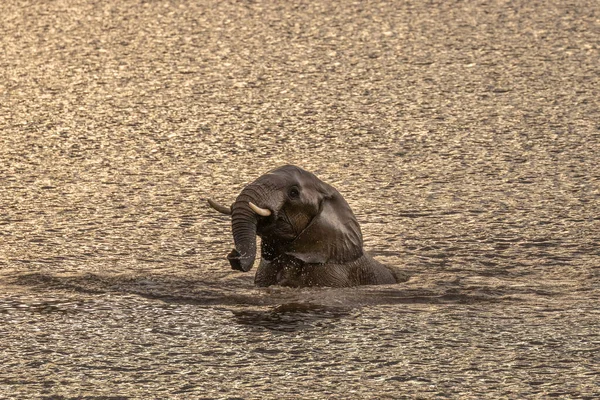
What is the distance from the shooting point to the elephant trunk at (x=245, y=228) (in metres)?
8.43

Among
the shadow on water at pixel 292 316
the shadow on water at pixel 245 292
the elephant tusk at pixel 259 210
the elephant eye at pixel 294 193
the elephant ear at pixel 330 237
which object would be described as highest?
the elephant eye at pixel 294 193

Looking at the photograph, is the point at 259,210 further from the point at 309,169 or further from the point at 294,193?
the point at 309,169

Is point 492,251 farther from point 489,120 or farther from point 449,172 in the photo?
point 489,120

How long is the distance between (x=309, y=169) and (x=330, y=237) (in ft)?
9.51

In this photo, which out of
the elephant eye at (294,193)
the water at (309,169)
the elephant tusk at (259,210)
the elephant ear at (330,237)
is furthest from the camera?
the elephant ear at (330,237)

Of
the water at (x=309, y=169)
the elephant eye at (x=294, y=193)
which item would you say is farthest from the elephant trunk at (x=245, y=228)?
the water at (x=309, y=169)

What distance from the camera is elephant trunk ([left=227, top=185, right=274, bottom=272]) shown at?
8430mm

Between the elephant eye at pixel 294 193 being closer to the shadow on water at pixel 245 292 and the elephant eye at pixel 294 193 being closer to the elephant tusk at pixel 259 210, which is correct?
the elephant tusk at pixel 259 210

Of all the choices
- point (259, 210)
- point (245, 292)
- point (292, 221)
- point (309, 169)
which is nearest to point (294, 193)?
point (292, 221)

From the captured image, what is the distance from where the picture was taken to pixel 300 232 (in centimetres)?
883

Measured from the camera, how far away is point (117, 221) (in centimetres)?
1043

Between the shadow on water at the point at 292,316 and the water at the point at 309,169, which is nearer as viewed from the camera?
the water at the point at 309,169

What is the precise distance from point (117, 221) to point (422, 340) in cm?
304

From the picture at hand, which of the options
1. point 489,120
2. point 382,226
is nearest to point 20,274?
point 382,226
